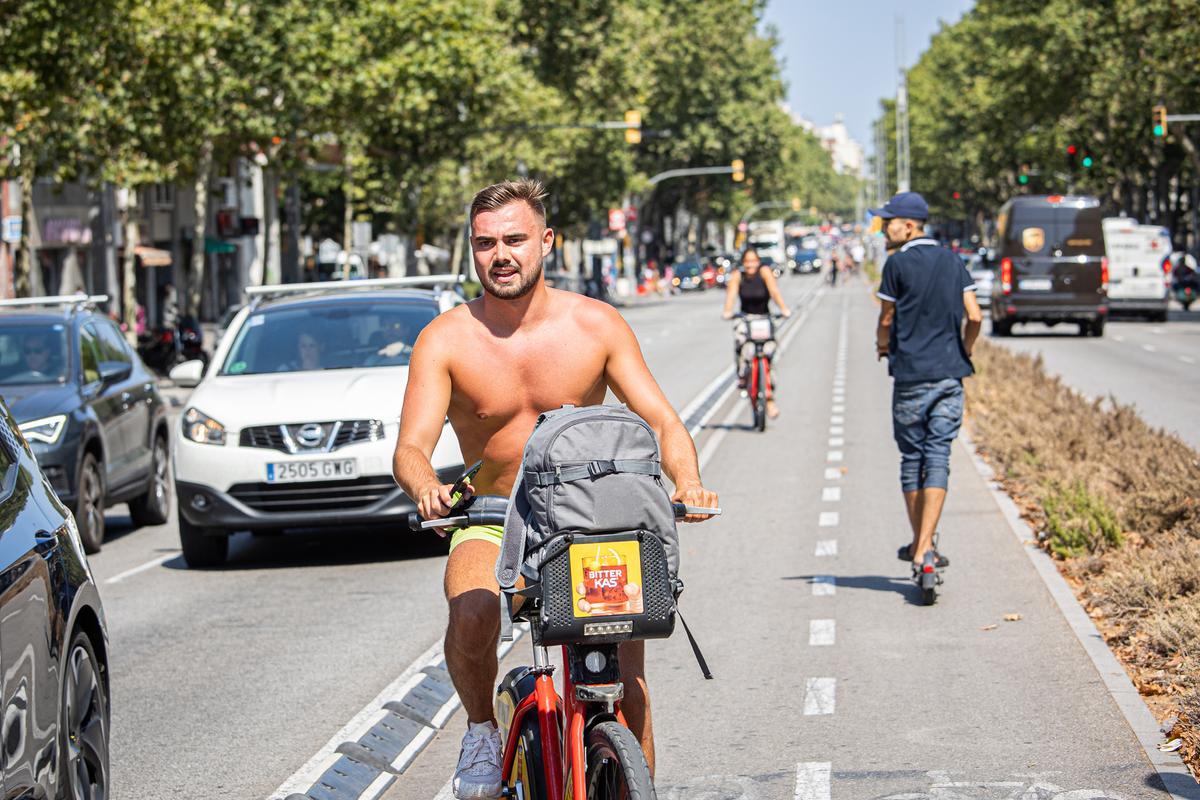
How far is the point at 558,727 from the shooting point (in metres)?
4.27

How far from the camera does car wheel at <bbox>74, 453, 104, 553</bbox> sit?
12.3 m

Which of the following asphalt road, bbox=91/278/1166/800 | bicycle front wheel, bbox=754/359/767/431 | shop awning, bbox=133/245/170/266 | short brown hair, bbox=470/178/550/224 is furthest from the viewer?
shop awning, bbox=133/245/170/266

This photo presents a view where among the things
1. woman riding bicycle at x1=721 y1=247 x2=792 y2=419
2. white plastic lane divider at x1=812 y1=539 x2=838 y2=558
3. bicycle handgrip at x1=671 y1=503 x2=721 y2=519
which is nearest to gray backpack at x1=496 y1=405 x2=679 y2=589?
bicycle handgrip at x1=671 y1=503 x2=721 y2=519

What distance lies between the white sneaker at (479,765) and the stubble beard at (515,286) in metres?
1.05

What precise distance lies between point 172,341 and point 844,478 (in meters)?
23.0

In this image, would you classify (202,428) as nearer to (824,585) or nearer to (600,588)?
(824,585)

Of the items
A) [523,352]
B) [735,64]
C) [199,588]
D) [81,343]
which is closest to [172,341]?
[81,343]

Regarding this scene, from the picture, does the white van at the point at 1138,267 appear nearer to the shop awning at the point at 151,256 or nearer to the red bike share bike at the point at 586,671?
the shop awning at the point at 151,256

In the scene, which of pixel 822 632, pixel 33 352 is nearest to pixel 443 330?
pixel 822 632

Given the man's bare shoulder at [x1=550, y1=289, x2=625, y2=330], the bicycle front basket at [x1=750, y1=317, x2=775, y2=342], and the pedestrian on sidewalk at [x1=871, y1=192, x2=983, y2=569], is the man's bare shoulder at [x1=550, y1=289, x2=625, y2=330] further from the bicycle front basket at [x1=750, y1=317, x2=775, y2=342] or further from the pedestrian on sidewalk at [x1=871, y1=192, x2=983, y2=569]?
Answer: the bicycle front basket at [x1=750, y1=317, x2=775, y2=342]

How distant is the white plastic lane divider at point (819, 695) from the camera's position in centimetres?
711

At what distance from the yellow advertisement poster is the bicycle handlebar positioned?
0.31 meters

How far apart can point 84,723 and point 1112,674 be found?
Result: 4069mm

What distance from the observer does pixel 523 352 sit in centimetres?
472
